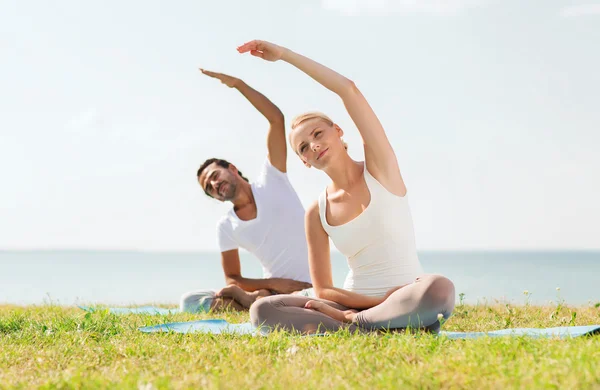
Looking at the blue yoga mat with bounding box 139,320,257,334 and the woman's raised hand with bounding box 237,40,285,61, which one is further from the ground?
the woman's raised hand with bounding box 237,40,285,61

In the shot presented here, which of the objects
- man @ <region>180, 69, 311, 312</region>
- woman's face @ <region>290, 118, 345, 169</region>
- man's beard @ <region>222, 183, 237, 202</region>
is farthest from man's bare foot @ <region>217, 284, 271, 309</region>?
woman's face @ <region>290, 118, 345, 169</region>

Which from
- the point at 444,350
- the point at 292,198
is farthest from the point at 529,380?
the point at 292,198

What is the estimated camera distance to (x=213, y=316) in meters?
6.61

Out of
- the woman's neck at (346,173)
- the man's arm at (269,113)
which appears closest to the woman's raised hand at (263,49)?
the woman's neck at (346,173)

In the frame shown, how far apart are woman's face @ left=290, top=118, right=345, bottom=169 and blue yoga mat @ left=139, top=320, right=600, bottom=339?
1.28 meters

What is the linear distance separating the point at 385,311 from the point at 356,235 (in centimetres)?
57

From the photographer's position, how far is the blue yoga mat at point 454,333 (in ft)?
13.9

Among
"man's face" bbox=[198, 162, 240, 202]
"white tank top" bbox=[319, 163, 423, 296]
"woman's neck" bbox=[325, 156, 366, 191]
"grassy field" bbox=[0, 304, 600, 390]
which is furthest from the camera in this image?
"man's face" bbox=[198, 162, 240, 202]

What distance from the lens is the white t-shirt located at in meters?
7.30

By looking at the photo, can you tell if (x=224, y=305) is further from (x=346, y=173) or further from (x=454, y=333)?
(x=454, y=333)

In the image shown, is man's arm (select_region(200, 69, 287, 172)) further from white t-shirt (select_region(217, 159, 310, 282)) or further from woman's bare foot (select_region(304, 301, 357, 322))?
woman's bare foot (select_region(304, 301, 357, 322))

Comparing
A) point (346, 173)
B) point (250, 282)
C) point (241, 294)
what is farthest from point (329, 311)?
point (250, 282)

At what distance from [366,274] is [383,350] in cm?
112

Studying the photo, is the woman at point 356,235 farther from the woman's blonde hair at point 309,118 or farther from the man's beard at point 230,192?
the man's beard at point 230,192
